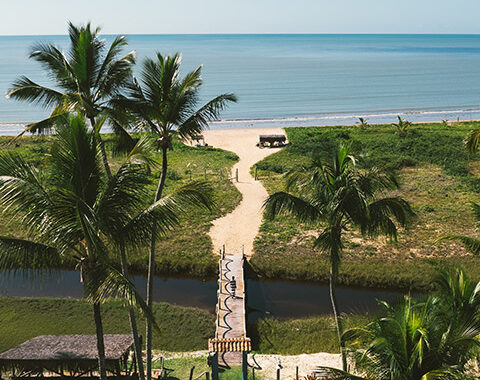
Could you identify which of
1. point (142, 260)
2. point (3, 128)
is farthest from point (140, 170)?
point (3, 128)

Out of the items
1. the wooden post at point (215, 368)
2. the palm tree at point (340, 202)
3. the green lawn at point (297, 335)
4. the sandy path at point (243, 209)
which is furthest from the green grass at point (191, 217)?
the green lawn at point (297, 335)

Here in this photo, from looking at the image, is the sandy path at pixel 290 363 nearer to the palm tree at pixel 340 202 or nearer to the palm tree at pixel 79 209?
the palm tree at pixel 340 202

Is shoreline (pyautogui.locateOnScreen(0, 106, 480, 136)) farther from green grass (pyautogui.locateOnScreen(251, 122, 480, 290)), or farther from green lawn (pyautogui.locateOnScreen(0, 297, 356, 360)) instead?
green lawn (pyautogui.locateOnScreen(0, 297, 356, 360))

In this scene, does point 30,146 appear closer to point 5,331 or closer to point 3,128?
point 3,128

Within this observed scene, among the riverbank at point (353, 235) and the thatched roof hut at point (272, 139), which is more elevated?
the thatched roof hut at point (272, 139)

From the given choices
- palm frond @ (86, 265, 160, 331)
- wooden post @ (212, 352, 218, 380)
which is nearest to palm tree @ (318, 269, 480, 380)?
palm frond @ (86, 265, 160, 331)

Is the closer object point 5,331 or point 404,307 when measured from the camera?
point 404,307
